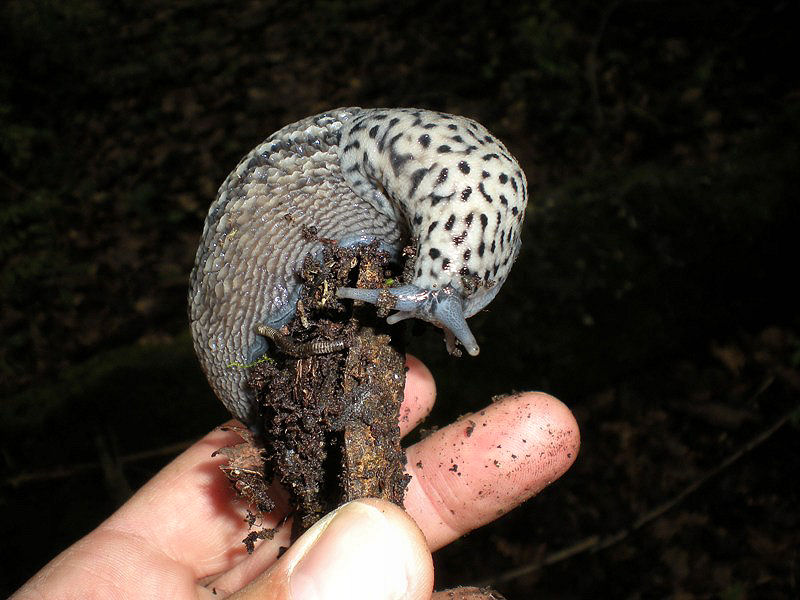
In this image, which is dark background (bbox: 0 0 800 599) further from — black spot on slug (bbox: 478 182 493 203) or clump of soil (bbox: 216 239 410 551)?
black spot on slug (bbox: 478 182 493 203)

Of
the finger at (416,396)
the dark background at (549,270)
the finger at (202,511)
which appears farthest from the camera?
the dark background at (549,270)

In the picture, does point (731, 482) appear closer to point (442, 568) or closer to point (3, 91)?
point (442, 568)

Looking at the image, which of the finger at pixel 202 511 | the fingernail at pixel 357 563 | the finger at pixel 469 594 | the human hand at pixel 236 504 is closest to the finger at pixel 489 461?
the human hand at pixel 236 504

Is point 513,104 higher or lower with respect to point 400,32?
lower

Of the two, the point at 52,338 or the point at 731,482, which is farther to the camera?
the point at 52,338

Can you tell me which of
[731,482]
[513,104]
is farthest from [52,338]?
[731,482]

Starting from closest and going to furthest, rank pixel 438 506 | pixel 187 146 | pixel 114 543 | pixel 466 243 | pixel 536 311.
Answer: pixel 466 243, pixel 114 543, pixel 438 506, pixel 536 311, pixel 187 146

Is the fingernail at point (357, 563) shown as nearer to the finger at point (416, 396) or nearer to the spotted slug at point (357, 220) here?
the spotted slug at point (357, 220)

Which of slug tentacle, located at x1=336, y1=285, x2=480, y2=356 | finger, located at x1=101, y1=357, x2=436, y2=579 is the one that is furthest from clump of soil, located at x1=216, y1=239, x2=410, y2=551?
finger, located at x1=101, y1=357, x2=436, y2=579
